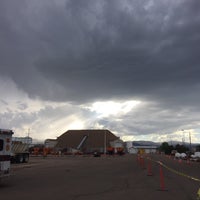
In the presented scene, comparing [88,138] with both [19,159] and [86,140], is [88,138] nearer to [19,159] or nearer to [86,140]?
[86,140]

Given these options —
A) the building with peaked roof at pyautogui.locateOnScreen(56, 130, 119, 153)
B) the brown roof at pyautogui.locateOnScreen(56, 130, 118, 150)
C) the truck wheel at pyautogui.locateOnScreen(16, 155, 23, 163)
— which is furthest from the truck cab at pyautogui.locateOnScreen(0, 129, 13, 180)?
the brown roof at pyautogui.locateOnScreen(56, 130, 118, 150)

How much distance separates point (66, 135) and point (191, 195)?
129 m

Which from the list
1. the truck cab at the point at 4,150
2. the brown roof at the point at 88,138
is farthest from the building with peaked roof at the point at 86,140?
the truck cab at the point at 4,150

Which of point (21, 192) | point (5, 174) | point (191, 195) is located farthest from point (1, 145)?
point (191, 195)

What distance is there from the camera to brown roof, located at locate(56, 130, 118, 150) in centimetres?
12778

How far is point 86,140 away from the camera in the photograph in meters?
131

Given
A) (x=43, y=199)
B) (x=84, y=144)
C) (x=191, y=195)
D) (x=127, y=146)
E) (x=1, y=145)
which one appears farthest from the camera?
(x=127, y=146)

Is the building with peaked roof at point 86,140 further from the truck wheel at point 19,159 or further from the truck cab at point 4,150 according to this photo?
the truck cab at point 4,150

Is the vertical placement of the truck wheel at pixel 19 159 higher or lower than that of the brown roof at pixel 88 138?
lower

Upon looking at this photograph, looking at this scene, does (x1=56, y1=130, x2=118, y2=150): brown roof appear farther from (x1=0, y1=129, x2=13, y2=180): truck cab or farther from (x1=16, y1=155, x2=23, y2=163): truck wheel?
(x1=0, y1=129, x2=13, y2=180): truck cab

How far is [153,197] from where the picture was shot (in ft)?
37.8

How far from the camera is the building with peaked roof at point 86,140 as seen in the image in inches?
4964

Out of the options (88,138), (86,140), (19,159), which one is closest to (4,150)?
(19,159)

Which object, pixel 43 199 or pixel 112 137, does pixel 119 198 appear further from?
pixel 112 137
